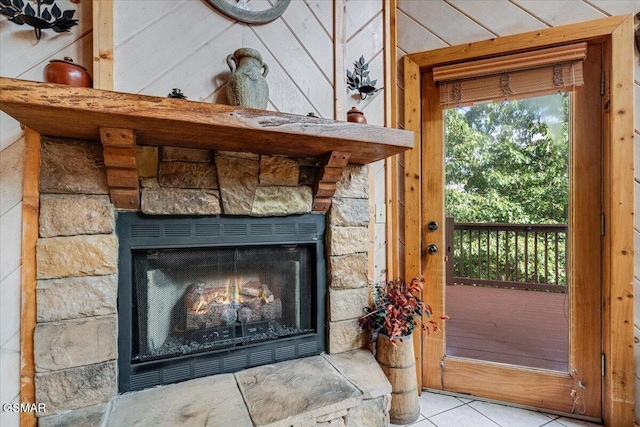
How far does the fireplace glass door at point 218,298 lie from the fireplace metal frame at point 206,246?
41mm

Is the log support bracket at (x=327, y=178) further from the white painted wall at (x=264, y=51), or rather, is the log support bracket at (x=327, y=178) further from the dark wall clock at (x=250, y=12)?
the dark wall clock at (x=250, y=12)

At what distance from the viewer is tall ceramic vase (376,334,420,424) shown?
168 cm

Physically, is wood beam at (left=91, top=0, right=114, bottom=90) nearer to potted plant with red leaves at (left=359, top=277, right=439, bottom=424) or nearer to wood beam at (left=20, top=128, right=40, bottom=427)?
wood beam at (left=20, top=128, right=40, bottom=427)

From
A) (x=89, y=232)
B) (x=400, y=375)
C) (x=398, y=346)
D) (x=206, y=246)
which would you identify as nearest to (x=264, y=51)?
(x=206, y=246)

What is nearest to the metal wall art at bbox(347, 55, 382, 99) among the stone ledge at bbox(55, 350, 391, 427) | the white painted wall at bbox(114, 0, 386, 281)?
the white painted wall at bbox(114, 0, 386, 281)

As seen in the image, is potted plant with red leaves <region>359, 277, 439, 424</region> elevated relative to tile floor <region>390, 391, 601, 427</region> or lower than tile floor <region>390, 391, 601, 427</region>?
elevated

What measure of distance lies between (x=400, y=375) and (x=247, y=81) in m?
1.73

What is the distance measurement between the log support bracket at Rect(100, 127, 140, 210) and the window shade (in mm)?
1789

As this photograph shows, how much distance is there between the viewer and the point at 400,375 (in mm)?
1685

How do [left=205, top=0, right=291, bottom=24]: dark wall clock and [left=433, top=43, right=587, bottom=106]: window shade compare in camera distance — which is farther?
[left=433, top=43, right=587, bottom=106]: window shade

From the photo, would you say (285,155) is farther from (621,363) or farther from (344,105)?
(621,363)

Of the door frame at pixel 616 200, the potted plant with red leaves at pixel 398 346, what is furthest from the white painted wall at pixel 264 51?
the door frame at pixel 616 200

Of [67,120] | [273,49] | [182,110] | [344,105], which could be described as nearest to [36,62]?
[67,120]

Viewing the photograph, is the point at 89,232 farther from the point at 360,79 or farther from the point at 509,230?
the point at 509,230
